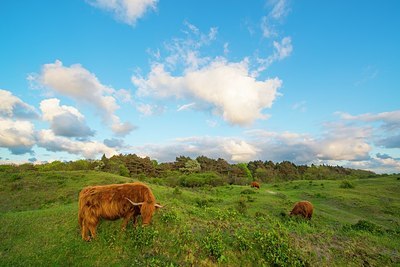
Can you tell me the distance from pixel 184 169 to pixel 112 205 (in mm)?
69939

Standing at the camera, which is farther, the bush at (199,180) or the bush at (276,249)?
the bush at (199,180)

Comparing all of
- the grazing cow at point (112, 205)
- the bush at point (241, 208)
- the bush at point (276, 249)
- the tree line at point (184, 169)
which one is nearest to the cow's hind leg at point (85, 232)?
the grazing cow at point (112, 205)

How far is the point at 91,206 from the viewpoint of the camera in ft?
33.7

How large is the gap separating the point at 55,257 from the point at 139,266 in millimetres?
3245

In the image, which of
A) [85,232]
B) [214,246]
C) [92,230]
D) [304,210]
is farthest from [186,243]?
[304,210]

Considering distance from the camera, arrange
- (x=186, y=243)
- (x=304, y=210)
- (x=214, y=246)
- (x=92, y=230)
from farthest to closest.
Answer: (x=304, y=210) < (x=92, y=230) < (x=186, y=243) < (x=214, y=246)

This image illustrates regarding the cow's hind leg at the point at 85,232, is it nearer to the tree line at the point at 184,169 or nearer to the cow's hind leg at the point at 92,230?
the cow's hind leg at the point at 92,230

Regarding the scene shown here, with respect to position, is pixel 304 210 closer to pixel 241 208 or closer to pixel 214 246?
pixel 241 208

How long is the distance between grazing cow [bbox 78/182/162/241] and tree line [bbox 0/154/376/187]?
35868mm

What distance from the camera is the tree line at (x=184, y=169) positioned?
54.5 m

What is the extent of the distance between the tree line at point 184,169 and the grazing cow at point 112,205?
35868 millimetres

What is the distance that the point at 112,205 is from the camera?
404 inches

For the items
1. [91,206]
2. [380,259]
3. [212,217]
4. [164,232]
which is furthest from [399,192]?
[91,206]

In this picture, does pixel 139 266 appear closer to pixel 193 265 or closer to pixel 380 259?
pixel 193 265
